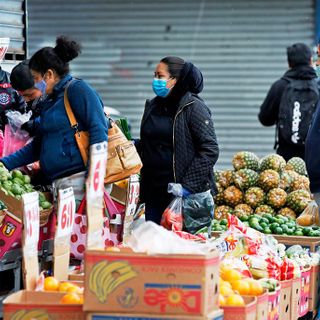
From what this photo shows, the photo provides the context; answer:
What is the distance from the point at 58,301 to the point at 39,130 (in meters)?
2.26

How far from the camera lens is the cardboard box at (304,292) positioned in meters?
6.48

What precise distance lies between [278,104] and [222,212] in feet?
A: 6.95

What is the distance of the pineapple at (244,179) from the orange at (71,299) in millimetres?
4677

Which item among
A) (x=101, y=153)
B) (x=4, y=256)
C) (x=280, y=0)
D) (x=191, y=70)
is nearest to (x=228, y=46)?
(x=280, y=0)

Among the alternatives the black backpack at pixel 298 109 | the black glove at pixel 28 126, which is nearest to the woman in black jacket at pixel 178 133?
the black glove at pixel 28 126

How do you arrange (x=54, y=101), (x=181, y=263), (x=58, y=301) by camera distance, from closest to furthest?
1. (x=181, y=263)
2. (x=58, y=301)
3. (x=54, y=101)

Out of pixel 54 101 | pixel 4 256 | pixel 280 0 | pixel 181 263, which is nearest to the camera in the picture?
pixel 181 263

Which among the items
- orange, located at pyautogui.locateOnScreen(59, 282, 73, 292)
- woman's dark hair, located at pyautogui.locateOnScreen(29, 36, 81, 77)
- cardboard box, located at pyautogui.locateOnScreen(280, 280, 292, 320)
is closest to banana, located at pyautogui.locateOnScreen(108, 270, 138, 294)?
orange, located at pyautogui.locateOnScreen(59, 282, 73, 292)

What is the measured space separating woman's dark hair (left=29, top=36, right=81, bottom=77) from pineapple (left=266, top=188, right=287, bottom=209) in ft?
10.0

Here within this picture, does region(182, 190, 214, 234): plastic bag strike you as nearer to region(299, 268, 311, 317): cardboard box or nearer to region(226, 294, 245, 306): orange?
region(299, 268, 311, 317): cardboard box

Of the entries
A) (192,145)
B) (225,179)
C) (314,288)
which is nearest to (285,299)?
(314,288)

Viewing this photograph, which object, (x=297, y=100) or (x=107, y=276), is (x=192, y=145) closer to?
(x=107, y=276)

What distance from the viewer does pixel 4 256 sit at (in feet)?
20.6

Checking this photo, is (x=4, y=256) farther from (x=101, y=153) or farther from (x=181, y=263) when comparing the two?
(x=181, y=263)
